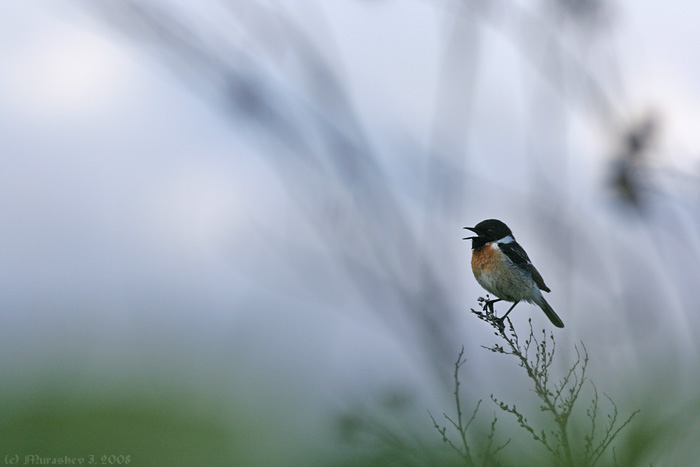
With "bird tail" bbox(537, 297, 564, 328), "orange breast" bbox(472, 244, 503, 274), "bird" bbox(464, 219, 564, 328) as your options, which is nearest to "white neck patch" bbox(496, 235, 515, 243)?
"bird" bbox(464, 219, 564, 328)

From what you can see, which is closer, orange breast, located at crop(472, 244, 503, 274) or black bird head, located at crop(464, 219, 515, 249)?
orange breast, located at crop(472, 244, 503, 274)

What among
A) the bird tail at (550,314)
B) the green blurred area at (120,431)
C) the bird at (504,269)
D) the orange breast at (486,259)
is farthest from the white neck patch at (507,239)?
the green blurred area at (120,431)

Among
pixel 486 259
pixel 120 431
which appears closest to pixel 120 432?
pixel 120 431

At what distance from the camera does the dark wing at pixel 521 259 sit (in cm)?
652

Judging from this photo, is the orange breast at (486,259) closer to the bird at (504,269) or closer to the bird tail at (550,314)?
the bird at (504,269)

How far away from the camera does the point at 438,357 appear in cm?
298

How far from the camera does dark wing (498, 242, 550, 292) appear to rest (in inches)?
257

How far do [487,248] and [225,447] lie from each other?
3.83 m

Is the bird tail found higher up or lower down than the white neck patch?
lower down

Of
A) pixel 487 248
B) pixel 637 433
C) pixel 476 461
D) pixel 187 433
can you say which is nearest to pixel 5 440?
pixel 187 433

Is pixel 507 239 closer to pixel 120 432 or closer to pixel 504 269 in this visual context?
pixel 504 269

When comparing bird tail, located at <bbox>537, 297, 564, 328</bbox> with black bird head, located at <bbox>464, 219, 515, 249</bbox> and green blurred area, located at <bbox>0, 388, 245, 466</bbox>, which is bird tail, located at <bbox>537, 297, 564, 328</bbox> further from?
green blurred area, located at <bbox>0, 388, 245, 466</bbox>

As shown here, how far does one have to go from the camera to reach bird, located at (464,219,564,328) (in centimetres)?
644

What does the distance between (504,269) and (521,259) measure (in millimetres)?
221
